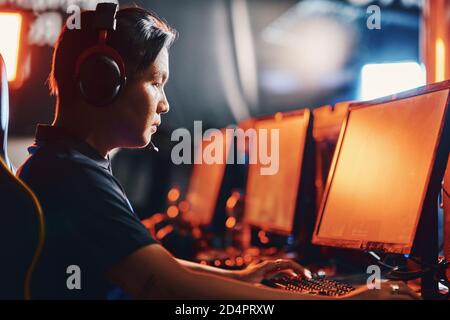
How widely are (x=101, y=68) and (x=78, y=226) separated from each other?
1.02 feet

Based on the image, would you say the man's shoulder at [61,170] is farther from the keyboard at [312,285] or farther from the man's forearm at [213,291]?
the keyboard at [312,285]

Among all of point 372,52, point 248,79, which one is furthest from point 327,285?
point 372,52

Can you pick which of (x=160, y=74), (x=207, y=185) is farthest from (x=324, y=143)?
(x=207, y=185)

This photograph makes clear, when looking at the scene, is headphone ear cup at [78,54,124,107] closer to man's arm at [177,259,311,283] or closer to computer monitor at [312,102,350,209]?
man's arm at [177,259,311,283]

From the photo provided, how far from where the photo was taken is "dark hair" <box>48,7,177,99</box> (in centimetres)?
110

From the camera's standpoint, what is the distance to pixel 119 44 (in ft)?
3.60

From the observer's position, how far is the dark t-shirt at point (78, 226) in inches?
34.4

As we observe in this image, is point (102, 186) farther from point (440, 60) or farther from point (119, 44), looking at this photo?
point (440, 60)

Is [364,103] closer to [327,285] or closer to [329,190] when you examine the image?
[329,190]

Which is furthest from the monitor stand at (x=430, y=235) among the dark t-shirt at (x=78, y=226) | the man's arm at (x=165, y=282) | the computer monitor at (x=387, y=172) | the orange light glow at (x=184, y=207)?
the orange light glow at (x=184, y=207)

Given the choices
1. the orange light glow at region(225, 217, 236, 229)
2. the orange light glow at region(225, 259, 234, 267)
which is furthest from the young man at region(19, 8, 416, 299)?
the orange light glow at region(225, 217, 236, 229)

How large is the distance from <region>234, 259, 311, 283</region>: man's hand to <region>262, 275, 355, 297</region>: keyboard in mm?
20

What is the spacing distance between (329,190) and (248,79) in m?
4.20

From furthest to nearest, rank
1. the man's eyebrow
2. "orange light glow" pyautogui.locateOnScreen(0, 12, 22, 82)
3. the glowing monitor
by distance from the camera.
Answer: "orange light glow" pyautogui.locateOnScreen(0, 12, 22, 82), the glowing monitor, the man's eyebrow
